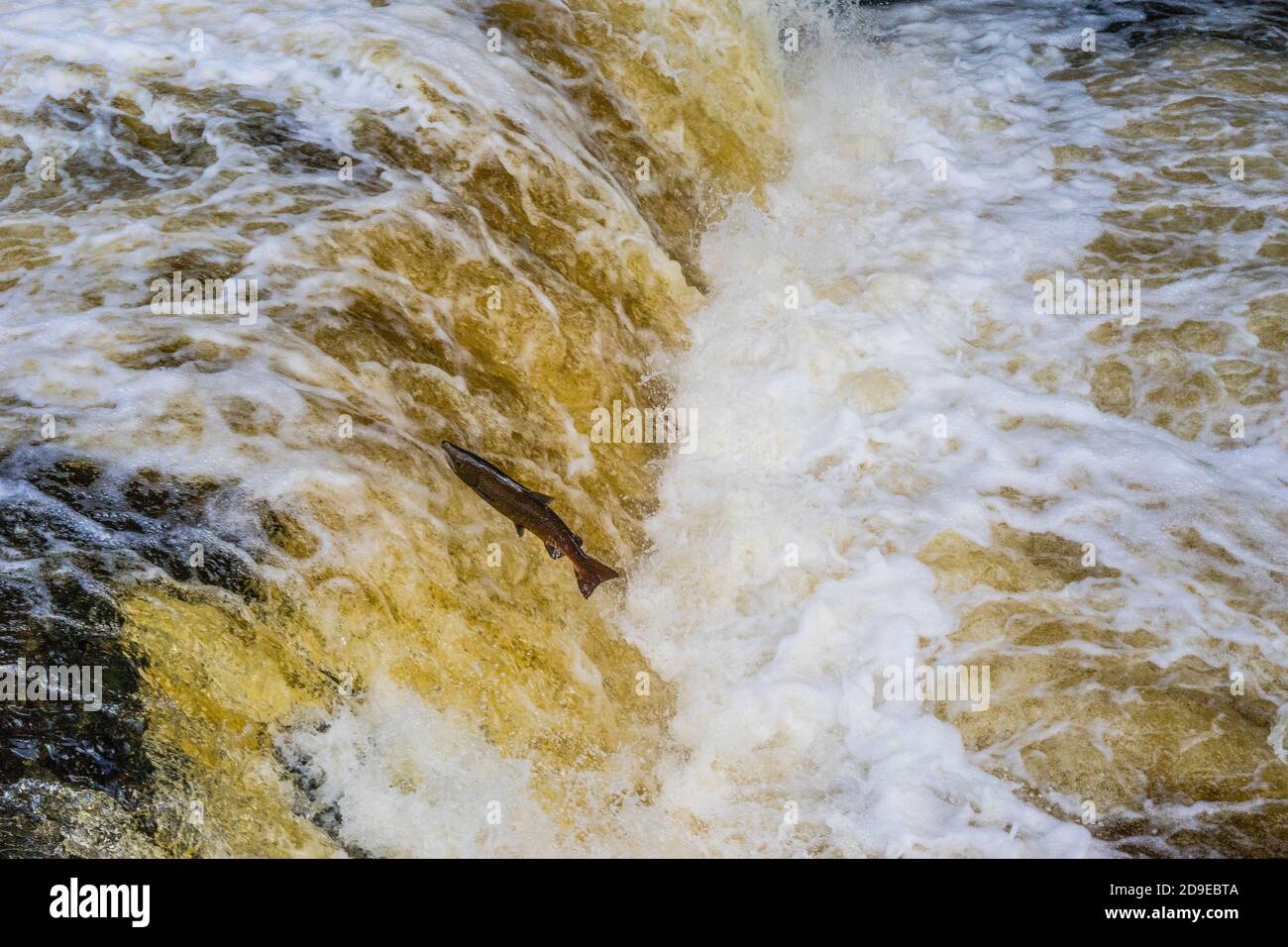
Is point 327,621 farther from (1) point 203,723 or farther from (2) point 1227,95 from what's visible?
(2) point 1227,95

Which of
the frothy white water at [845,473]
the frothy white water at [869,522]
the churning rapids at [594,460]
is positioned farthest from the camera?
the frothy white water at [845,473]

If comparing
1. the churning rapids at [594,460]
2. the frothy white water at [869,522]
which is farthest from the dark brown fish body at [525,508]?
the frothy white water at [869,522]

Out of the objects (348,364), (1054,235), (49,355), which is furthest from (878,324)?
(49,355)

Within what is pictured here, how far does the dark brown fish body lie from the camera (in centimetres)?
447

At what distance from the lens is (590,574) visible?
15.0 ft

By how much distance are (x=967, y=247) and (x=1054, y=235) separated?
65 centimetres

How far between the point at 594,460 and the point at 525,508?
44.3 inches

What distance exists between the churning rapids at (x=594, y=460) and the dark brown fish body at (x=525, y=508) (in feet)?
0.47

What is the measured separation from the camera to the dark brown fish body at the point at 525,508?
176 inches

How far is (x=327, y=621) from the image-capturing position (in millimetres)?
3916

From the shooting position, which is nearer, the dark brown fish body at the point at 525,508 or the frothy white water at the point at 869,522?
the frothy white water at the point at 869,522

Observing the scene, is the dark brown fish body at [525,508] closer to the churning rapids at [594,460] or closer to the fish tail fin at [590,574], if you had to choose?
the fish tail fin at [590,574]

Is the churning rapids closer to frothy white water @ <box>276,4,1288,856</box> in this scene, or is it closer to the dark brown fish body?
frothy white water @ <box>276,4,1288,856</box>

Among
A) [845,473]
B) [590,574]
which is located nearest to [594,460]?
[590,574]
